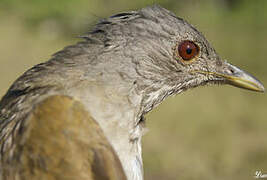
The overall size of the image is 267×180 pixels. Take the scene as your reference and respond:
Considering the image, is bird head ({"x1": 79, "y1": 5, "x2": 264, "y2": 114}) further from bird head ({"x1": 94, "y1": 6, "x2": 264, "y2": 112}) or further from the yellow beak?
the yellow beak

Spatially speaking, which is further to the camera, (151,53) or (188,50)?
(188,50)

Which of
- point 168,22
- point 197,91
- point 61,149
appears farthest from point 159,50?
point 197,91

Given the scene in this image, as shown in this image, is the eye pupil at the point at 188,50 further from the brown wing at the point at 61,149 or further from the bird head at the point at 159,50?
the brown wing at the point at 61,149

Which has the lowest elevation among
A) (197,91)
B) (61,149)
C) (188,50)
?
(197,91)

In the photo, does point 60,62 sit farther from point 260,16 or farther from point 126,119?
point 260,16

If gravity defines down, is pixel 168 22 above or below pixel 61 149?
above

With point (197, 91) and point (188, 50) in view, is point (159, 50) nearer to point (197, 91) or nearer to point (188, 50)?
point (188, 50)

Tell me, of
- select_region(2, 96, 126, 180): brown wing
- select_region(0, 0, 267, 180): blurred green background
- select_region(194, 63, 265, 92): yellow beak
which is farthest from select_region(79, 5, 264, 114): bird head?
select_region(0, 0, 267, 180): blurred green background

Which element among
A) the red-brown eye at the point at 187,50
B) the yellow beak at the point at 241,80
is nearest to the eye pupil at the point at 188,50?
the red-brown eye at the point at 187,50
